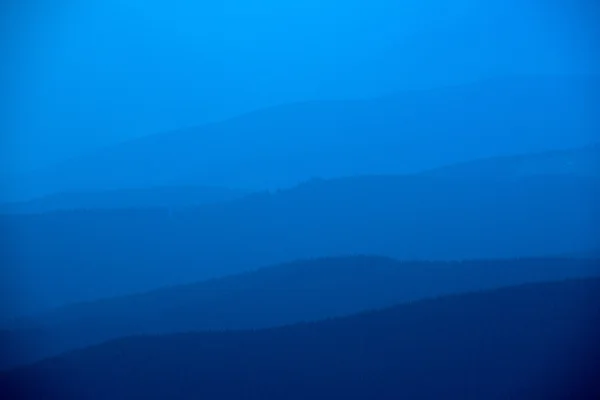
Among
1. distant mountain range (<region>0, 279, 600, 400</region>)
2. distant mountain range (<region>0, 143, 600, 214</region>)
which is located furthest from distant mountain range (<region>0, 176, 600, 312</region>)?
distant mountain range (<region>0, 279, 600, 400</region>)

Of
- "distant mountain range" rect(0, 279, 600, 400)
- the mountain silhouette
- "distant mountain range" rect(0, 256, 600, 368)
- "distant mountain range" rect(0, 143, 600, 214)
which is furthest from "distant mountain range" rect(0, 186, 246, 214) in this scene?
the mountain silhouette

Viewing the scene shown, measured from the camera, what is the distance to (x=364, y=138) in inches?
65.4

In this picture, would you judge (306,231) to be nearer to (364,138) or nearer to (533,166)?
(364,138)

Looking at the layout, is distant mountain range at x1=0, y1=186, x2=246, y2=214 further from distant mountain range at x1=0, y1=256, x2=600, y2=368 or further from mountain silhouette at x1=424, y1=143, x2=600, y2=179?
mountain silhouette at x1=424, y1=143, x2=600, y2=179

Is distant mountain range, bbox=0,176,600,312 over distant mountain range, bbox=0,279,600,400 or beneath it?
over

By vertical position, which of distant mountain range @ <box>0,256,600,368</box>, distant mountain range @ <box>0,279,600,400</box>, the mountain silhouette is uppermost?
the mountain silhouette

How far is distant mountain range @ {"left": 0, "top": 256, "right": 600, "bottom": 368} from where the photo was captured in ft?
5.36

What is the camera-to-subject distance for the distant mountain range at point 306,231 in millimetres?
1645

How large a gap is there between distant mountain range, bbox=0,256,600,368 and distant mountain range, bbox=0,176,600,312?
42mm

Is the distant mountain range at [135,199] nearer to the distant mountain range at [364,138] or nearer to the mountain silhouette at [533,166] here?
the distant mountain range at [364,138]

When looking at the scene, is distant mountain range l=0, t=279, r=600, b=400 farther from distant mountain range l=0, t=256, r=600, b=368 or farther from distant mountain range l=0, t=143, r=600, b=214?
distant mountain range l=0, t=143, r=600, b=214

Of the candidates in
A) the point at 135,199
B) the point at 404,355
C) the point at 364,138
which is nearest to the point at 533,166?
the point at 364,138

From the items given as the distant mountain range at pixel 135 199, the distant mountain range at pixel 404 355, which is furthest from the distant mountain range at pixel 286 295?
the distant mountain range at pixel 135 199

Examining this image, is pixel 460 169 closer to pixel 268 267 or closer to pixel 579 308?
pixel 579 308
